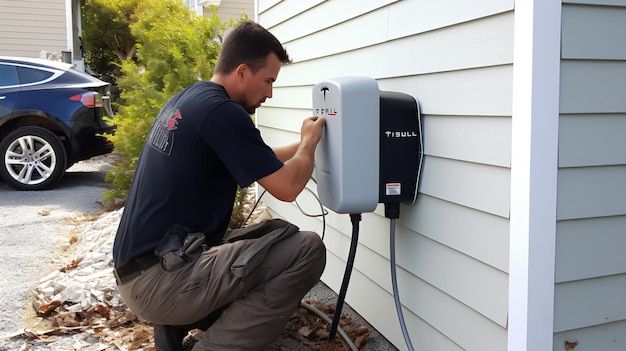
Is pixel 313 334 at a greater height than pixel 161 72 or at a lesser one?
lesser

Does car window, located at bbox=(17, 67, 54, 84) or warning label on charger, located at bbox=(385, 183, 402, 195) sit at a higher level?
car window, located at bbox=(17, 67, 54, 84)

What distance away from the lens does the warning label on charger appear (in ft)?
8.51

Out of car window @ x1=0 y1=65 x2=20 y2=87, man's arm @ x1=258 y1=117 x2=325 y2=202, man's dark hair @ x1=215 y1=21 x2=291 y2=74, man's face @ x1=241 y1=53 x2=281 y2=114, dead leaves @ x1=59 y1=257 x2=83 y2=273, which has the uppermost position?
car window @ x1=0 y1=65 x2=20 y2=87

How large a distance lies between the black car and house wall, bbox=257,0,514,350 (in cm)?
488

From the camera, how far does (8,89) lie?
729 centimetres

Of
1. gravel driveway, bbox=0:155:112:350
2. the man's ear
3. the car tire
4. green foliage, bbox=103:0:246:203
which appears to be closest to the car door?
the car tire

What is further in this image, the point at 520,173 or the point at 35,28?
the point at 35,28

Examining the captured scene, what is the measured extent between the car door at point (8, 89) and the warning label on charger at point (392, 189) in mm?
6118

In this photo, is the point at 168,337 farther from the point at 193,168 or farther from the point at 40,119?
the point at 40,119

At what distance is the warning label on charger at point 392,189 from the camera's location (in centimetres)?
259

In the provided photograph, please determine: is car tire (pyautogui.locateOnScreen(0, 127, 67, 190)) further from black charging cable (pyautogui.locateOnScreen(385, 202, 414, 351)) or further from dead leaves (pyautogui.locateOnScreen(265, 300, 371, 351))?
black charging cable (pyautogui.locateOnScreen(385, 202, 414, 351))

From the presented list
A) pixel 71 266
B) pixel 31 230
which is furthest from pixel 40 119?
pixel 71 266

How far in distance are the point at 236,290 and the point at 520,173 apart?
1.21m

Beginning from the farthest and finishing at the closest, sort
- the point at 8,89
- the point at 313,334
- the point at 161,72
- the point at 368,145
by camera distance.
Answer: the point at 8,89
the point at 161,72
the point at 313,334
the point at 368,145
